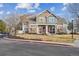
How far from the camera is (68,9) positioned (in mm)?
4211

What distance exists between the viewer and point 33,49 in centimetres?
418

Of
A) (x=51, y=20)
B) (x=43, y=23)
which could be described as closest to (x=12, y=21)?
(x=43, y=23)

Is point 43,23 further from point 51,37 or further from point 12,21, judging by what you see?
point 12,21

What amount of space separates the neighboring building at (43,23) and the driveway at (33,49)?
0.61 feet

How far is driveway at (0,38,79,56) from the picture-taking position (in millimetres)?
4137

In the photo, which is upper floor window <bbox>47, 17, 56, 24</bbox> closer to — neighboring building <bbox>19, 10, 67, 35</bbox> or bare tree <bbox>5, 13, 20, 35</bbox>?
neighboring building <bbox>19, 10, 67, 35</bbox>

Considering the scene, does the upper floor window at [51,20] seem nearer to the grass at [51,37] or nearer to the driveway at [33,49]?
the grass at [51,37]

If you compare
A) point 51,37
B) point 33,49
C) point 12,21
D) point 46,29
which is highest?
point 12,21

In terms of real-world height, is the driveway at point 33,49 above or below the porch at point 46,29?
below

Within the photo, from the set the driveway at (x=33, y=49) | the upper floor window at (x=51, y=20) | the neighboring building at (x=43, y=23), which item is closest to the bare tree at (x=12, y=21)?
the neighboring building at (x=43, y=23)

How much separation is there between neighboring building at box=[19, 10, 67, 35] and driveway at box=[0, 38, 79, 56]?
0.61 ft

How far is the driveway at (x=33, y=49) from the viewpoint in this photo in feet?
13.6

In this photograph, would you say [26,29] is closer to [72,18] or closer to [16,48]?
[16,48]

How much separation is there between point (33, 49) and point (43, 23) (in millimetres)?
365
